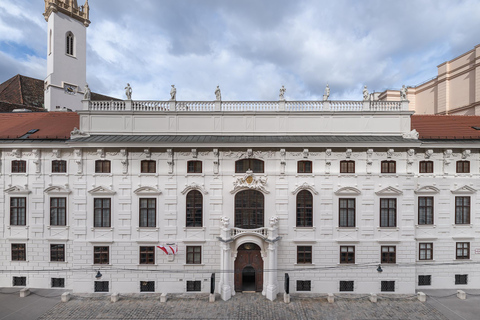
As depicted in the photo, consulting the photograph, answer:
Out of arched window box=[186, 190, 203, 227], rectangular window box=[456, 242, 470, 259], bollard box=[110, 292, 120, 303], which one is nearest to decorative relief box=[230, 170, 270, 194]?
arched window box=[186, 190, 203, 227]

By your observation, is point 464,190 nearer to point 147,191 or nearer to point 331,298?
point 331,298

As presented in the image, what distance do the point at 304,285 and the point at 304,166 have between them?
370 inches

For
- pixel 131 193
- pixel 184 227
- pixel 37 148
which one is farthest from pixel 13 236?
pixel 184 227

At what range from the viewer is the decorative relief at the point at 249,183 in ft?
63.2

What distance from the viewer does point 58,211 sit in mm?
Result: 19875

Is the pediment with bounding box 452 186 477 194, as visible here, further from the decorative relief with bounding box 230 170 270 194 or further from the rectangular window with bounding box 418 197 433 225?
the decorative relief with bounding box 230 170 270 194

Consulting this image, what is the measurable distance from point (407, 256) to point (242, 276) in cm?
1305

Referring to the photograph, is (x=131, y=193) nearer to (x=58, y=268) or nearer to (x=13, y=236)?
(x=58, y=268)

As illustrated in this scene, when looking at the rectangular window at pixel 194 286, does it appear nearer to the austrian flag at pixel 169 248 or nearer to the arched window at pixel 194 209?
the austrian flag at pixel 169 248

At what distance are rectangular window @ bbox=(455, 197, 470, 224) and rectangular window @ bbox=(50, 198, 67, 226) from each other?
31.7m

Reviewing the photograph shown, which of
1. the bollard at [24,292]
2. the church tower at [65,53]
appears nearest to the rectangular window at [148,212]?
the bollard at [24,292]

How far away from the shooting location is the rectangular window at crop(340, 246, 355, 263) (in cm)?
1952

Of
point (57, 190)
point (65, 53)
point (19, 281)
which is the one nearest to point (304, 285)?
point (57, 190)

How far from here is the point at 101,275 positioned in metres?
19.2
